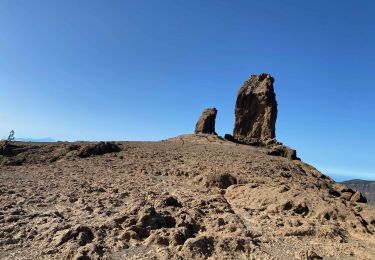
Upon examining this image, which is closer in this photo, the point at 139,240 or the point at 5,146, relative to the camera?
the point at 139,240

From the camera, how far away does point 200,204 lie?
1574cm

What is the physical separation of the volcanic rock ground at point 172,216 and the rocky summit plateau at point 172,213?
0.03m

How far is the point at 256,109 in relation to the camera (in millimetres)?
53625

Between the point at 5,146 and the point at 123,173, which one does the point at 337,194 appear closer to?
the point at 123,173

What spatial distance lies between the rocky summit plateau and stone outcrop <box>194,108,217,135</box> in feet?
77.8

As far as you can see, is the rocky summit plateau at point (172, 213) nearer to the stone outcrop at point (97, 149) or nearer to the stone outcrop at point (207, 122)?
the stone outcrop at point (97, 149)

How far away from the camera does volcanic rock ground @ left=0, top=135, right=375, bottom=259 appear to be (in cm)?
1119

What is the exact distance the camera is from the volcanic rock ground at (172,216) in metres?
11.2

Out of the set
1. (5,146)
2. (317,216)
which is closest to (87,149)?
(5,146)

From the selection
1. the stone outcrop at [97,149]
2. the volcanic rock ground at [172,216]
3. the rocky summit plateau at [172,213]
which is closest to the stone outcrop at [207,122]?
the stone outcrop at [97,149]

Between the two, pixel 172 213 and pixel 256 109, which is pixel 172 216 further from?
pixel 256 109

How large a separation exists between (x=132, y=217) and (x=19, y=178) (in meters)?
9.97

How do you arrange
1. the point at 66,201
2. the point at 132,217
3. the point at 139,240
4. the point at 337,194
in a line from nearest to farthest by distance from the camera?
1. the point at 139,240
2. the point at 132,217
3. the point at 66,201
4. the point at 337,194

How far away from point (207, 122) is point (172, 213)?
3783 cm
